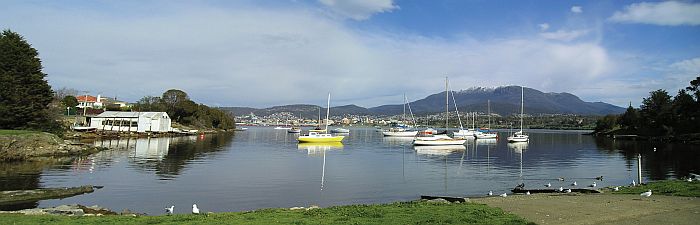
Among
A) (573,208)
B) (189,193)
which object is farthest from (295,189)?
(573,208)

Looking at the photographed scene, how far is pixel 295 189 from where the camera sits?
2795 cm

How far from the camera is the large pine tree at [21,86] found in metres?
48.7

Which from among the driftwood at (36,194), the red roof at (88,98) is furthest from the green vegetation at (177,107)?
the driftwood at (36,194)

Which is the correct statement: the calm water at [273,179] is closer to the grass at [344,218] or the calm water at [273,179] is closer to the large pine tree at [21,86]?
the grass at [344,218]

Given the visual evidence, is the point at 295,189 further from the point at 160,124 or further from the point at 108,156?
the point at 160,124

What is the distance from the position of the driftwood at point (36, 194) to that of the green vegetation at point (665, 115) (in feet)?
349

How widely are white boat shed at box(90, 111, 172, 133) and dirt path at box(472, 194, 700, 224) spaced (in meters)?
94.4

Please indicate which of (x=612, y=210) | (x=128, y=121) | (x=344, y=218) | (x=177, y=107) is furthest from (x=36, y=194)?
(x=177, y=107)

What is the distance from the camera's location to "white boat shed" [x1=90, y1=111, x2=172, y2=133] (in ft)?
308

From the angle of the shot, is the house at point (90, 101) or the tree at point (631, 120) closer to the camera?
the tree at point (631, 120)

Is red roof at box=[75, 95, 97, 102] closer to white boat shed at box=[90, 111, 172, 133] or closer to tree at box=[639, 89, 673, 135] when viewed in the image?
white boat shed at box=[90, 111, 172, 133]

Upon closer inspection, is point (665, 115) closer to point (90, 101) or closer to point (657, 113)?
point (657, 113)

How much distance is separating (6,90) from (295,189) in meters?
40.9

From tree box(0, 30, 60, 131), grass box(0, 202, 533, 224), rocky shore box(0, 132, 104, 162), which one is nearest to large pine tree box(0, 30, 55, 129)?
tree box(0, 30, 60, 131)
